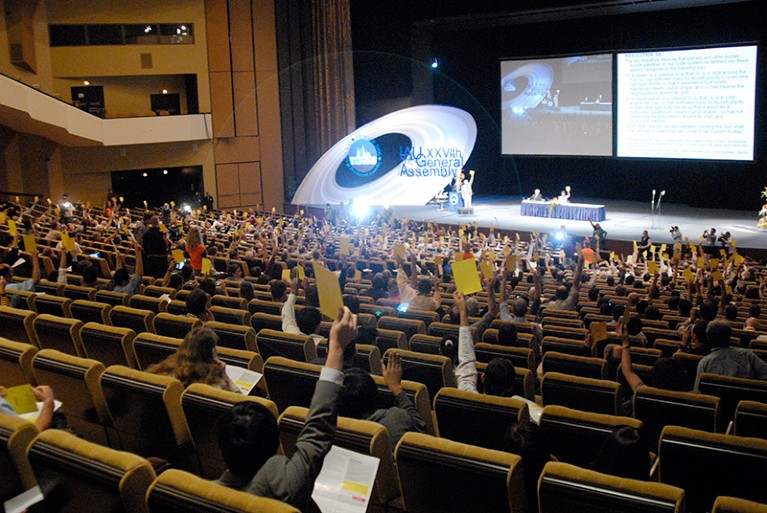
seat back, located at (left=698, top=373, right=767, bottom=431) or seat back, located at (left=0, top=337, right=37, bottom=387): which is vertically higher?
seat back, located at (left=0, top=337, right=37, bottom=387)

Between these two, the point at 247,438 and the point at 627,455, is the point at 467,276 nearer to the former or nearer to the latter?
the point at 627,455

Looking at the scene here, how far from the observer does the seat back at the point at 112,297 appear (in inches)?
266

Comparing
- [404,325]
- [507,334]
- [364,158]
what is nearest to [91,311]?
[404,325]

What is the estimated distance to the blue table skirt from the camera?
20.0 meters

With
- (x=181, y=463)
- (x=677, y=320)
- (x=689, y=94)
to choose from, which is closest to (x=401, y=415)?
(x=181, y=463)

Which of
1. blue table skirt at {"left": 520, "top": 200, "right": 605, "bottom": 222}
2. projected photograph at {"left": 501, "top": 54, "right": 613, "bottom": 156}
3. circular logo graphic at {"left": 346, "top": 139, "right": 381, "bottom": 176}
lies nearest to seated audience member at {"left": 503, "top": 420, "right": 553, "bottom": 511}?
blue table skirt at {"left": 520, "top": 200, "right": 605, "bottom": 222}

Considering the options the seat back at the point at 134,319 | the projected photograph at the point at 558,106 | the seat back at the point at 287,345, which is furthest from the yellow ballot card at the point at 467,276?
the projected photograph at the point at 558,106

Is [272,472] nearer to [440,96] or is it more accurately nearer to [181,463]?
[181,463]

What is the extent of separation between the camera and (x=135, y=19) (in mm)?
24359

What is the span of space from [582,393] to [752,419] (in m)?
0.87

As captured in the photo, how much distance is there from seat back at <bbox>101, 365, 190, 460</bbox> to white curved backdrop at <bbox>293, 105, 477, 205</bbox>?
19.9 meters

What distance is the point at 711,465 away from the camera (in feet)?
10.2

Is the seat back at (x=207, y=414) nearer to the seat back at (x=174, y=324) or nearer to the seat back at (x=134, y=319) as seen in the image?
the seat back at (x=174, y=324)

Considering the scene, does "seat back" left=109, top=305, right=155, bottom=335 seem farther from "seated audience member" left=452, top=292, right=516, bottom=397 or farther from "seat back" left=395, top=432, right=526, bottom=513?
"seat back" left=395, top=432, right=526, bottom=513
